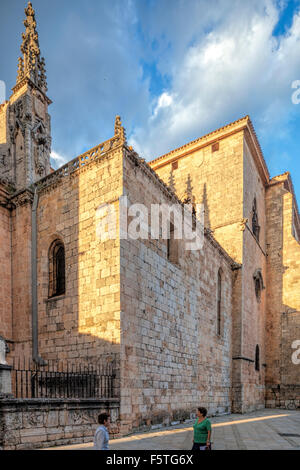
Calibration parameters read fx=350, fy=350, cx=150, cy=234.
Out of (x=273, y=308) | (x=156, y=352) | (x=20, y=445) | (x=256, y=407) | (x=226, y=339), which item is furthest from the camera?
(x=273, y=308)

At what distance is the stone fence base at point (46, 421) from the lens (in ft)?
20.0

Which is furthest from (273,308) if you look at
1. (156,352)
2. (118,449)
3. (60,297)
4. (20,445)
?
(20,445)

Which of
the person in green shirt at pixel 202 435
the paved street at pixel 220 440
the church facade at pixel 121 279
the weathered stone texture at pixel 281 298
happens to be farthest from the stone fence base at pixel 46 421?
the weathered stone texture at pixel 281 298

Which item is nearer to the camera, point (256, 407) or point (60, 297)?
point (60, 297)

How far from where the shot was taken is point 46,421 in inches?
265

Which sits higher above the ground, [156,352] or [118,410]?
[156,352]

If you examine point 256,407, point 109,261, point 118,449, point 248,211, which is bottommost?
point 256,407

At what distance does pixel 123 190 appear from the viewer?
33.0ft

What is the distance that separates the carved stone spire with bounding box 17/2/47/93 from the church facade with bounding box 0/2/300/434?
47 millimetres

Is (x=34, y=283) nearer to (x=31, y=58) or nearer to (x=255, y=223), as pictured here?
(x=31, y=58)

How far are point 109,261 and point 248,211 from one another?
12639 mm

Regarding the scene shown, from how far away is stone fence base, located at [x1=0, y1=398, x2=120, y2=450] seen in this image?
609 cm

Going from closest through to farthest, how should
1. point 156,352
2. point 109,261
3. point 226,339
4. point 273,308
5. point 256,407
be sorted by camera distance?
point 109,261, point 156,352, point 226,339, point 256,407, point 273,308

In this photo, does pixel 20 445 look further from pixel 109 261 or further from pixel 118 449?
pixel 109 261
